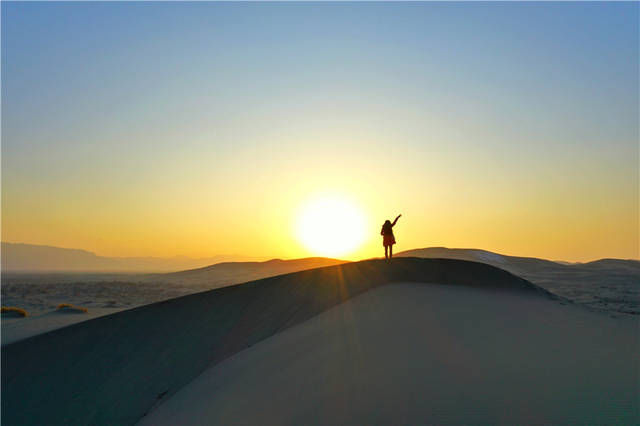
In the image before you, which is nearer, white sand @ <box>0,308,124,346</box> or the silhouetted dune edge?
the silhouetted dune edge

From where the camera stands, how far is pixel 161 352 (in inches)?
356

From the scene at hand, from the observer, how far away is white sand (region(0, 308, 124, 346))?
1177 centimetres

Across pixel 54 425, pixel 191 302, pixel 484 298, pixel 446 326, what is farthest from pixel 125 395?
pixel 484 298

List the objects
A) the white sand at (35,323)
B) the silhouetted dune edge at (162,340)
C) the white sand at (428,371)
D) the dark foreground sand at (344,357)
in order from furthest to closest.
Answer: the white sand at (35,323), the silhouetted dune edge at (162,340), the dark foreground sand at (344,357), the white sand at (428,371)

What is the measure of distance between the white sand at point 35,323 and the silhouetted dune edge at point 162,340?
1315 millimetres

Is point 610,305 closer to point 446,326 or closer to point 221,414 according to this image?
point 446,326

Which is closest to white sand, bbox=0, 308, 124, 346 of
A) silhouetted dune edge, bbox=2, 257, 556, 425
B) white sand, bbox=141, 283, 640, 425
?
silhouetted dune edge, bbox=2, 257, 556, 425

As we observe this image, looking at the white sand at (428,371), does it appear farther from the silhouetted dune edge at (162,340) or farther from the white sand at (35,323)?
the white sand at (35,323)

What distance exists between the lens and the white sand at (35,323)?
11.8m

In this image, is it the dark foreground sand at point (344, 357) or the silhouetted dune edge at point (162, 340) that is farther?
the silhouetted dune edge at point (162, 340)

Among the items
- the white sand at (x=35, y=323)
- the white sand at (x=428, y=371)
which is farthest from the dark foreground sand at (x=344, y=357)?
the white sand at (x=35, y=323)

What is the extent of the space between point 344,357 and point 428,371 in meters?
1.30

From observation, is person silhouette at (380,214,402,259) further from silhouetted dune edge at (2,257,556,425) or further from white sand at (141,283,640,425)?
white sand at (141,283,640,425)

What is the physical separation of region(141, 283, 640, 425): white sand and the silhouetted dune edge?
100cm
